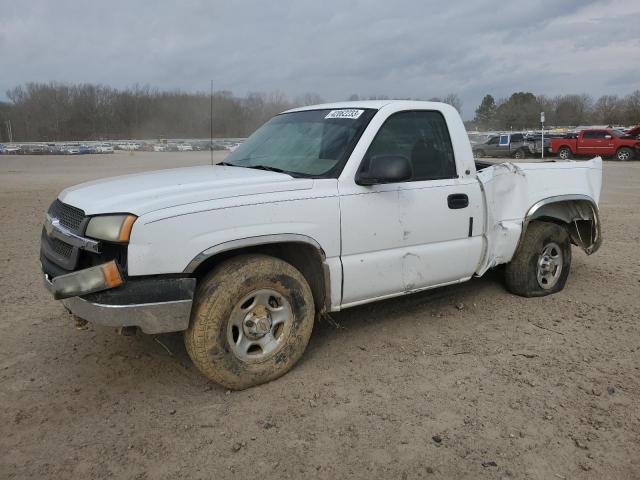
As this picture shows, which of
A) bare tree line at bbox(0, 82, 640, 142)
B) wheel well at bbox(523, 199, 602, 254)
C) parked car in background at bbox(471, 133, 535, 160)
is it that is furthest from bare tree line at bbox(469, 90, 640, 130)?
wheel well at bbox(523, 199, 602, 254)

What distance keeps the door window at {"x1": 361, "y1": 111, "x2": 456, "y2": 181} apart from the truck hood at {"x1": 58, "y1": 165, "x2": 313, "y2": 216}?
0.82m

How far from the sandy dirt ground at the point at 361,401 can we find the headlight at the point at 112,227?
108cm

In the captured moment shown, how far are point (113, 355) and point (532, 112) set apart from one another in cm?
7998

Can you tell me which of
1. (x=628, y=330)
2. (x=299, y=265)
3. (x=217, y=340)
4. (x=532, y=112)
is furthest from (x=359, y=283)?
(x=532, y=112)

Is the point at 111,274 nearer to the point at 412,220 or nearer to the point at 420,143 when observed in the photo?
the point at 412,220

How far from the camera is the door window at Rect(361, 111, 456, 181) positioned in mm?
3961

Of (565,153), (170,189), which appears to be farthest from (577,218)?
(565,153)

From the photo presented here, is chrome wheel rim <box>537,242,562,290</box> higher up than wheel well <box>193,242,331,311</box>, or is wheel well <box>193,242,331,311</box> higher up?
wheel well <box>193,242,331,311</box>

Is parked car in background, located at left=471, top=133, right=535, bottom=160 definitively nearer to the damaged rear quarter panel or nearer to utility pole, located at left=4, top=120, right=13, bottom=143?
the damaged rear quarter panel

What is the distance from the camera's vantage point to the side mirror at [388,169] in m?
3.48

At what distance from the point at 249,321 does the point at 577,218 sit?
12.3 feet

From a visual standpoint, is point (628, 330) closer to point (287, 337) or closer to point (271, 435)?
point (287, 337)

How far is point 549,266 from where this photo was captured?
5.32 meters

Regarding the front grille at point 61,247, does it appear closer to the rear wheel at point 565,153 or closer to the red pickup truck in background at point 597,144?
the red pickup truck in background at point 597,144
